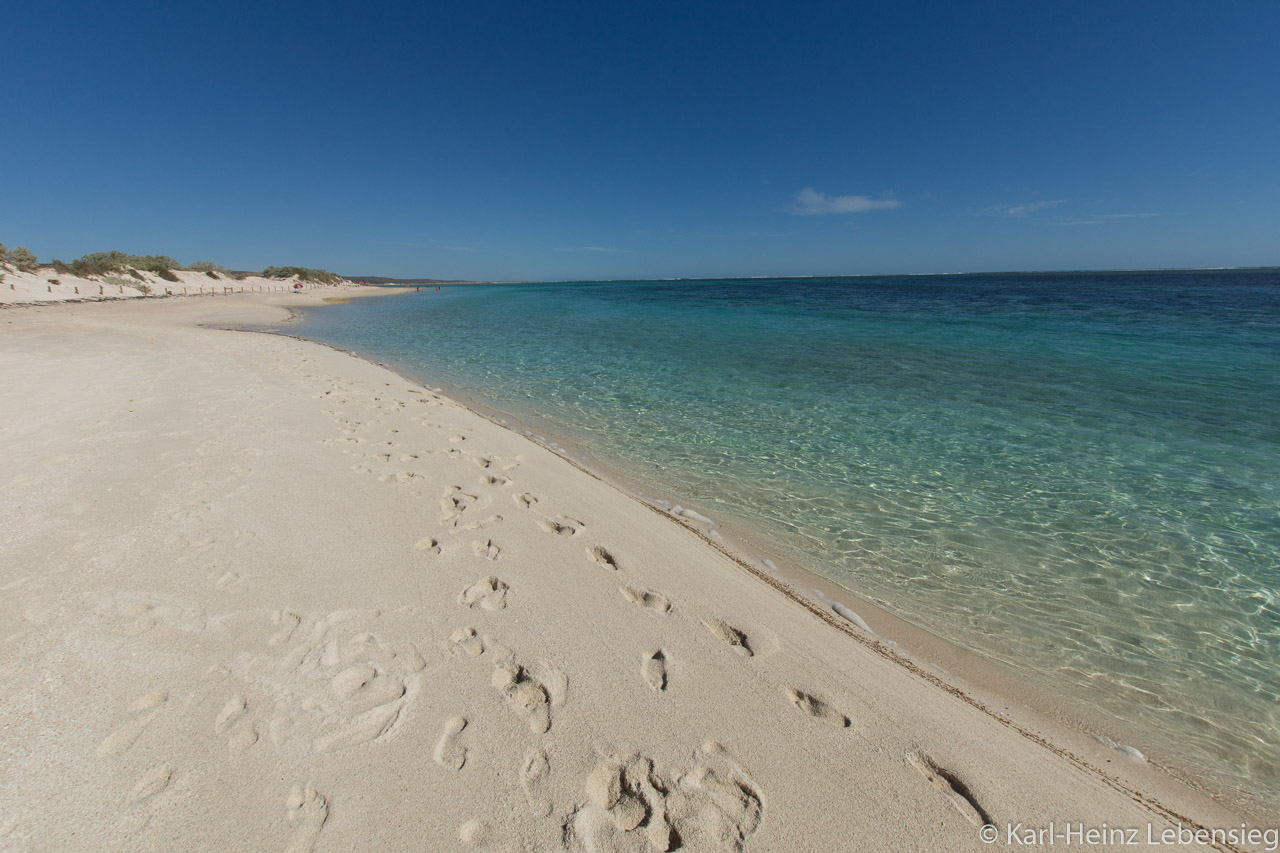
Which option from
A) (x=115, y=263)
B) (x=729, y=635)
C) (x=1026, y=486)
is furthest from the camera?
(x=115, y=263)

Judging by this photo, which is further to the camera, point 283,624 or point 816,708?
point 283,624

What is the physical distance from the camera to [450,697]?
2.33m

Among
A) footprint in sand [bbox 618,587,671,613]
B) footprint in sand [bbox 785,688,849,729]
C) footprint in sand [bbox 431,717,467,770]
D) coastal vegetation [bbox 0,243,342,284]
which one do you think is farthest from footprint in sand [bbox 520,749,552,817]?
coastal vegetation [bbox 0,243,342,284]

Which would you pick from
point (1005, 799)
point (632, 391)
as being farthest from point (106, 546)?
point (632, 391)

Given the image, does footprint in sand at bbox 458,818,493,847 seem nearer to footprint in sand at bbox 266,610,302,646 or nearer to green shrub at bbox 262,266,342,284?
footprint in sand at bbox 266,610,302,646

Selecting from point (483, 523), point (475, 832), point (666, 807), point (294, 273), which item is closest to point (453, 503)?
→ point (483, 523)

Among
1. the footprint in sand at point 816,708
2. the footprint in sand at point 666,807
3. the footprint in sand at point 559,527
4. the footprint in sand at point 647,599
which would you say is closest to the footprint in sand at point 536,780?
the footprint in sand at point 666,807

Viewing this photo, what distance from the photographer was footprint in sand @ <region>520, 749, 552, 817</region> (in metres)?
1.86

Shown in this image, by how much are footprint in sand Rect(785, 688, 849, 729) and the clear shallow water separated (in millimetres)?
1639

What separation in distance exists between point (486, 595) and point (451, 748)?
3.65 feet

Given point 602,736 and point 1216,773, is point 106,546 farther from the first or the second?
point 1216,773

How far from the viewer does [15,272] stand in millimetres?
30188

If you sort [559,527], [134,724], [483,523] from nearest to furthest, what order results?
1. [134,724]
2. [483,523]
3. [559,527]

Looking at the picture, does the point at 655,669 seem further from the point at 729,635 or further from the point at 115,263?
the point at 115,263
